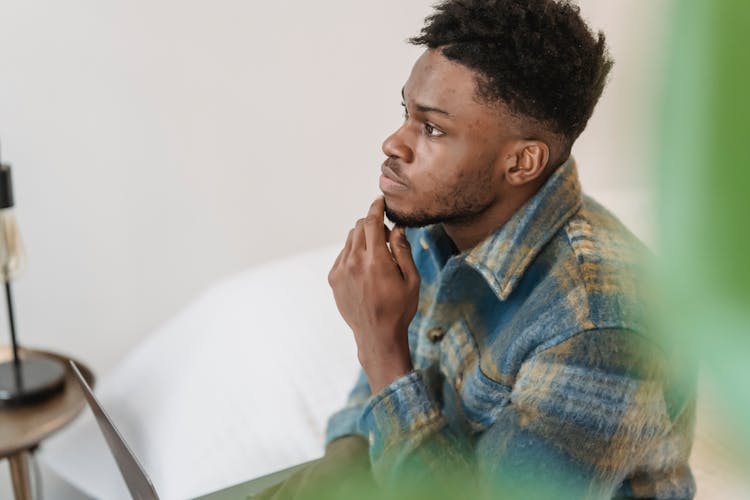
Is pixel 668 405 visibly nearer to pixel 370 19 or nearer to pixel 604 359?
pixel 604 359

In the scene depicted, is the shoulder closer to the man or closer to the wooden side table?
the man

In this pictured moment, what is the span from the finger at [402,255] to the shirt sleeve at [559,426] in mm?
58

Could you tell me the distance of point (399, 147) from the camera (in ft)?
1.29

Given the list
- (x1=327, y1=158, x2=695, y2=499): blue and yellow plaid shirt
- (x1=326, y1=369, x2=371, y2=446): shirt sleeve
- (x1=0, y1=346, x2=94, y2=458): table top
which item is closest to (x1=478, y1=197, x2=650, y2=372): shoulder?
(x1=327, y1=158, x2=695, y2=499): blue and yellow plaid shirt

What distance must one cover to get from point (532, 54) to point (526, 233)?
0.39 ft

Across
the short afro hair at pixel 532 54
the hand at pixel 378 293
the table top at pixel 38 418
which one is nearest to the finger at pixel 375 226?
the hand at pixel 378 293

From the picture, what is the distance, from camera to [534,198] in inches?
17.0

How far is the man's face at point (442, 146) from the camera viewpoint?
15.0 inches

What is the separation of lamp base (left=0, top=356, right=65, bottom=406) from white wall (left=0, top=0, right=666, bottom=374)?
94 millimetres

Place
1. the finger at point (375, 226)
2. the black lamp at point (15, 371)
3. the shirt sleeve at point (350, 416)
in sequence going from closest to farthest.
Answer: the finger at point (375, 226)
the shirt sleeve at point (350, 416)
the black lamp at point (15, 371)

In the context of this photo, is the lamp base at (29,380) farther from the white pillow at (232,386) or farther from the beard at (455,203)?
the beard at (455,203)

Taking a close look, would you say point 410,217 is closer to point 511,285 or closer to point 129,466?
point 511,285

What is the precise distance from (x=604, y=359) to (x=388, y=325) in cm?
12

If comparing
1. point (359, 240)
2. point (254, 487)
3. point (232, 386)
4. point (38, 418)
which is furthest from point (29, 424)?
point (359, 240)
